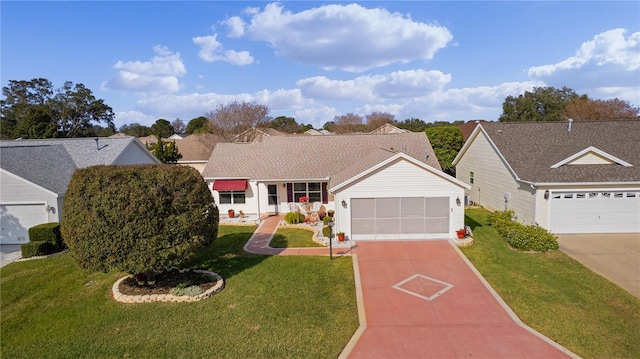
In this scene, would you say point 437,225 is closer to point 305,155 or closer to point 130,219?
point 305,155

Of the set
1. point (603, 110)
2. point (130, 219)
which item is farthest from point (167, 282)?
point (603, 110)

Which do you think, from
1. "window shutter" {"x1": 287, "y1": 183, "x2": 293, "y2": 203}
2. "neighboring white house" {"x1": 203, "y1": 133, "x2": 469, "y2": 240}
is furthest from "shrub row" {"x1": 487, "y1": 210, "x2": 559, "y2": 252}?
"window shutter" {"x1": 287, "y1": 183, "x2": 293, "y2": 203}

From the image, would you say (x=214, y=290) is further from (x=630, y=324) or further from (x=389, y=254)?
(x=630, y=324)

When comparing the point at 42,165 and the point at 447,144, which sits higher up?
the point at 447,144

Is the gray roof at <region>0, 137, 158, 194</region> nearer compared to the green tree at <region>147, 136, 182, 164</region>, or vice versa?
the gray roof at <region>0, 137, 158, 194</region>

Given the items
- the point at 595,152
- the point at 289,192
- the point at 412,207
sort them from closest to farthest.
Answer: the point at 412,207 < the point at 595,152 < the point at 289,192

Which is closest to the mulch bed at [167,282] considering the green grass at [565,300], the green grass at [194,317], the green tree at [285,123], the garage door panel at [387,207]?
the green grass at [194,317]

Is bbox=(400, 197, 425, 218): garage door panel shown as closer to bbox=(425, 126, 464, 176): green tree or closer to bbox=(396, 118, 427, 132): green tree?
bbox=(425, 126, 464, 176): green tree
